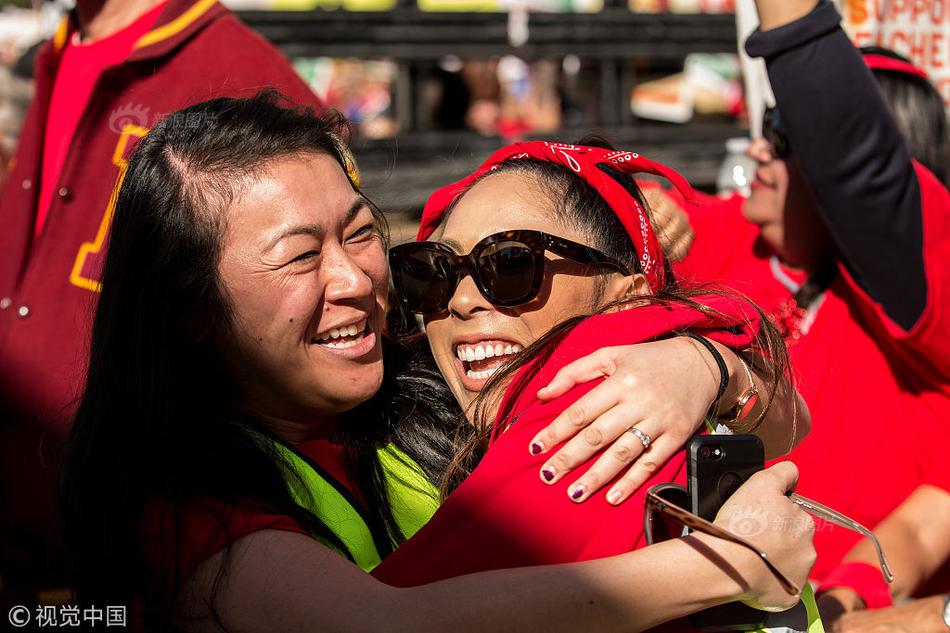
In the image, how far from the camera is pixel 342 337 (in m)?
1.86

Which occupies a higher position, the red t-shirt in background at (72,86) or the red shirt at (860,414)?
the red t-shirt in background at (72,86)

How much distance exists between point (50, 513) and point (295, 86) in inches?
49.8

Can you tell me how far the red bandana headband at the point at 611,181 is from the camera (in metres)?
1.96

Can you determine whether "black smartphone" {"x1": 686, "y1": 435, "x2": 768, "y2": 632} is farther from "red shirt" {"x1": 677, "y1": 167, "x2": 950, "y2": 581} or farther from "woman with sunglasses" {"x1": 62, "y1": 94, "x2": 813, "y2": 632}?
"red shirt" {"x1": 677, "y1": 167, "x2": 950, "y2": 581}

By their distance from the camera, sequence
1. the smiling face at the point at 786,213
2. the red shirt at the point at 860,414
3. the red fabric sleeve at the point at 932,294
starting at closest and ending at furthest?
the red fabric sleeve at the point at 932,294
the red shirt at the point at 860,414
the smiling face at the point at 786,213

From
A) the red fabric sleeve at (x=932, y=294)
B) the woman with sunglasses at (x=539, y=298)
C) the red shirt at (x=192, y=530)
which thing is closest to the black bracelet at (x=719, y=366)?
the woman with sunglasses at (x=539, y=298)

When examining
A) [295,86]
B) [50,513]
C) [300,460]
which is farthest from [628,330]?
[50,513]

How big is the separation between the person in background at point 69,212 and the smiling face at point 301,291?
31.9 inches

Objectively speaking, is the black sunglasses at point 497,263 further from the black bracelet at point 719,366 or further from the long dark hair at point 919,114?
the long dark hair at point 919,114

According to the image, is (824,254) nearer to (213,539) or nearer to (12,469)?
(213,539)

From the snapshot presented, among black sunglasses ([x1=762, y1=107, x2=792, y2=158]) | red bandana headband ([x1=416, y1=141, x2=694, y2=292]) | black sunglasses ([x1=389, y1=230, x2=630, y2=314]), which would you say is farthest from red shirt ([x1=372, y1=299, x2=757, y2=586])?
black sunglasses ([x1=762, y1=107, x2=792, y2=158])

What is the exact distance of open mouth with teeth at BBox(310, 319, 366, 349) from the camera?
1.84 metres

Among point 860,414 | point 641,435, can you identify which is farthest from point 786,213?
point 641,435

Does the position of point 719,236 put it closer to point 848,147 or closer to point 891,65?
point 891,65
